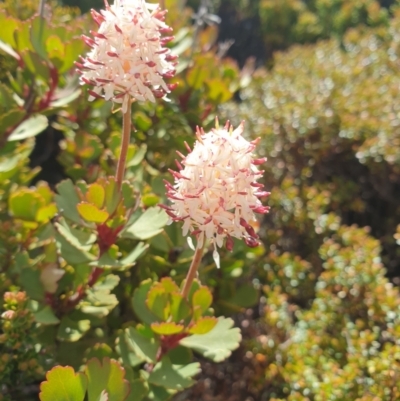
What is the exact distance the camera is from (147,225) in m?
1.08

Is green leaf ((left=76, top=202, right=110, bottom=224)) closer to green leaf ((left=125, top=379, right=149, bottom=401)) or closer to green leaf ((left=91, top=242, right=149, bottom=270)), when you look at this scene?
green leaf ((left=91, top=242, right=149, bottom=270))

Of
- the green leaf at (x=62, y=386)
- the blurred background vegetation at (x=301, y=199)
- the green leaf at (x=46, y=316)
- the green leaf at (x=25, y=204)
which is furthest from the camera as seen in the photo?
the blurred background vegetation at (x=301, y=199)

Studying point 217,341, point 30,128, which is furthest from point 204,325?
point 30,128

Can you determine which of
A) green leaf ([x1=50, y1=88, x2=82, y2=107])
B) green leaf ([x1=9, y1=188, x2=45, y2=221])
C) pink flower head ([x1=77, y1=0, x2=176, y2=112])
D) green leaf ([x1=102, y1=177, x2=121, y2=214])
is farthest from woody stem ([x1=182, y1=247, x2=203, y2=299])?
green leaf ([x1=50, y1=88, x2=82, y2=107])

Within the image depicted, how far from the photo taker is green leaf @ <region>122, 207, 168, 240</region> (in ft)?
3.47

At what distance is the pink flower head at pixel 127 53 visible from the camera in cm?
89

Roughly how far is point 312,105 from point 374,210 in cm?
67

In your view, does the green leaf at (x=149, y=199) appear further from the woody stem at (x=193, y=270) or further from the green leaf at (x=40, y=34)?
the green leaf at (x=40, y=34)

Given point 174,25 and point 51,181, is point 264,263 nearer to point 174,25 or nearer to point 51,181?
point 174,25

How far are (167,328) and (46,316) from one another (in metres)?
0.30

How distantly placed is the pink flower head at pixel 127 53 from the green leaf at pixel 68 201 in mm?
297

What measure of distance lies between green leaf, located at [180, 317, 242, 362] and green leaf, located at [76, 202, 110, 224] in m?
0.34

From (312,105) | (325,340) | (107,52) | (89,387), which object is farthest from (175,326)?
(312,105)

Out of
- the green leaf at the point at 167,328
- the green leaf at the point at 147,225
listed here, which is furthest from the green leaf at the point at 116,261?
the green leaf at the point at 167,328
